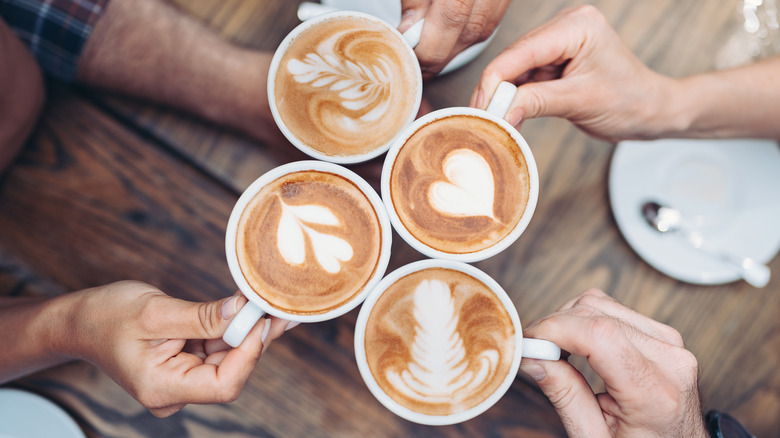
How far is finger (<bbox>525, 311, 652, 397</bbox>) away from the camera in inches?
33.4

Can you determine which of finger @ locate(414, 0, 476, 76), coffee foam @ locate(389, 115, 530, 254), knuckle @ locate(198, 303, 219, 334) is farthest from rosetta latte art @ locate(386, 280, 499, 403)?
finger @ locate(414, 0, 476, 76)

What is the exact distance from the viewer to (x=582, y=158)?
1.22 meters

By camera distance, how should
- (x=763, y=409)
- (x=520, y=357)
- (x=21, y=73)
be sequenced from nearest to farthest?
(x=520, y=357)
(x=21, y=73)
(x=763, y=409)

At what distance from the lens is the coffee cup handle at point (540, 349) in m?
0.87

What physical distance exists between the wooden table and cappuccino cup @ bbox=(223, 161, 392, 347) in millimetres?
245

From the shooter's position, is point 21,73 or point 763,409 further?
point 763,409

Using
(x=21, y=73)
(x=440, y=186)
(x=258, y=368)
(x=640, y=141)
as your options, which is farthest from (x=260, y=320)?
(x=640, y=141)

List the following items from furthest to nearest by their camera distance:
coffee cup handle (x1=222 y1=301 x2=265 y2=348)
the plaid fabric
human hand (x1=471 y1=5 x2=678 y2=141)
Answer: the plaid fabric < human hand (x1=471 y1=5 x2=678 y2=141) < coffee cup handle (x1=222 y1=301 x2=265 y2=348)

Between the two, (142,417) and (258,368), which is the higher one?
(258,368)

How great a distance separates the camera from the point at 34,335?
39.2 inches

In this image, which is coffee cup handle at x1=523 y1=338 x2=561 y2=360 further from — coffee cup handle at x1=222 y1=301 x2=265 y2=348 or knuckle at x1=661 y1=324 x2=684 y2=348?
coffee cup handle at x1=222 y1=301 x2=265 y2=348

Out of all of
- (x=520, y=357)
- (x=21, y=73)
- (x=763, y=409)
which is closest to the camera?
(x=520, y=357)

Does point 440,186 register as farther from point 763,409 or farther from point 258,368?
point 763,409

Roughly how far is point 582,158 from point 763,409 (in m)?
0.75
